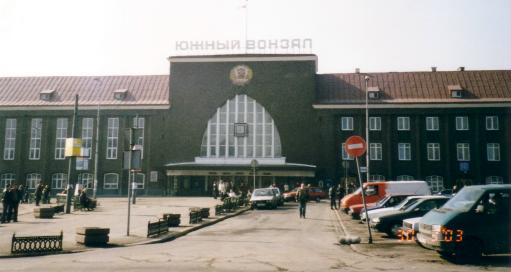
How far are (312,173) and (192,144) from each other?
13.9 meters

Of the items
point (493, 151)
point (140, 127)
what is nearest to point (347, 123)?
point (493, 151)

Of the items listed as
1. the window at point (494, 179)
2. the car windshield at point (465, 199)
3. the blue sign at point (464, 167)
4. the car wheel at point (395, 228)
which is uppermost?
the blue sign at point (464, 167)

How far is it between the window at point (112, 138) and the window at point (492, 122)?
40696 millimetres

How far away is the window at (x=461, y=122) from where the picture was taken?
165 feet

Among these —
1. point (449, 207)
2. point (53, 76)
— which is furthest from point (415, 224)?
point (53, 76)

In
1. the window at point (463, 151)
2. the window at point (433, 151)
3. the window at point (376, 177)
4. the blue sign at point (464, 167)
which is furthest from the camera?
→ the window at point (433, 151)

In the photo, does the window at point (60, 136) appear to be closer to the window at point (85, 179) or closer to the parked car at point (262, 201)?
the window at point (85, 179)

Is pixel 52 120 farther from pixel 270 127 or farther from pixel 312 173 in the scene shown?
pixel 312 173

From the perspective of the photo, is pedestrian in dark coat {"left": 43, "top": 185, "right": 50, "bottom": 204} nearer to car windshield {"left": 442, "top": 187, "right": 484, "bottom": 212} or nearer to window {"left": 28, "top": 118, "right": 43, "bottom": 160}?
window {"left": 28, "top": 118, "right": 43, "bottom": 160}

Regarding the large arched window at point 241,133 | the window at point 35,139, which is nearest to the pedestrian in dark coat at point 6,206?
the large arched window at point 241,133

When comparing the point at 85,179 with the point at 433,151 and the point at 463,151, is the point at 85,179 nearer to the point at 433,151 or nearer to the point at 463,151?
the point at 433,151

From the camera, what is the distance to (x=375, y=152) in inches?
1984

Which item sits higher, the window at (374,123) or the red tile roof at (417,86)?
the red tile roof at (417,86)

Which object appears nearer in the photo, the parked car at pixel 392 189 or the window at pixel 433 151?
the parked car at pixel 392 189
